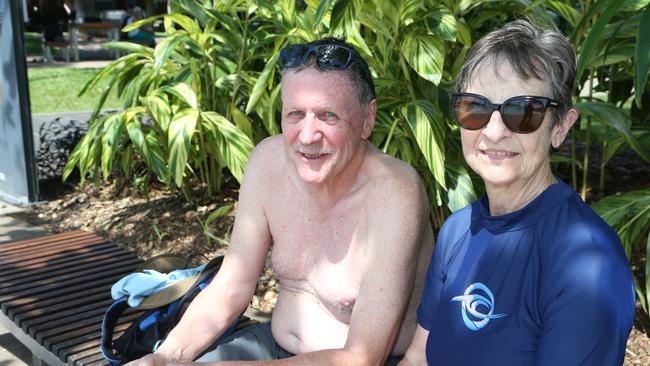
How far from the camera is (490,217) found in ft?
5.50

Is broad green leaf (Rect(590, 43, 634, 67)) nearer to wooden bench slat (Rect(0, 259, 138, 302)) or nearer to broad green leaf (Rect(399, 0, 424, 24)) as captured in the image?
broad green leaf (Rect(399, 0, 424, 24))

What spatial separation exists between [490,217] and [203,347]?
103cm

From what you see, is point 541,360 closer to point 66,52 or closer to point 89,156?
point 89,156

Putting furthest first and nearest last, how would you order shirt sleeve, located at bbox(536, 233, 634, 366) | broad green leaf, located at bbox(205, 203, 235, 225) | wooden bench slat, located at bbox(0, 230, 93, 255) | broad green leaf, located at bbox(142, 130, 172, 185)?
1. broad green leaf, located at bbox(205, 203, 235, 225)
2. broad green leaf, located at bbox(142, 130, 172, 185)
3. wooden bench slat, located at bbox(0, 230, 93, 255)
4. shirt sleeve, located at bbox(536, 233, 634, 366)

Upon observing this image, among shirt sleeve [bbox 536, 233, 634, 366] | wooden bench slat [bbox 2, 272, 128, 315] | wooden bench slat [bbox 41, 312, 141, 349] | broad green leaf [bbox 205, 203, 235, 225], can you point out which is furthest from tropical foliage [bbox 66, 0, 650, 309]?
wooden bench slat [bbox 41, 312, 141, 349]

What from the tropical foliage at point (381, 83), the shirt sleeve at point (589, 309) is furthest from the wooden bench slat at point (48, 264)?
the shirt sleeve at point (589, 309)

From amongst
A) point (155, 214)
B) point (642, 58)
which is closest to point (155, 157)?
point (155, 214)

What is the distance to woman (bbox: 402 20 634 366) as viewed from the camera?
4.68 ft

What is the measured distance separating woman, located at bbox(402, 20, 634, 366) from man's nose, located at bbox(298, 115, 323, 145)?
464mm

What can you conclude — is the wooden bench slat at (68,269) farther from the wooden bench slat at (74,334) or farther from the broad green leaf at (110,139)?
the broad green leaf at (110,139)

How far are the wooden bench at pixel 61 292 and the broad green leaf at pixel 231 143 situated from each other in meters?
0.88

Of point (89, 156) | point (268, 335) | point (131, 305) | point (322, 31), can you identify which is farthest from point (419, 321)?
point (89, 156)

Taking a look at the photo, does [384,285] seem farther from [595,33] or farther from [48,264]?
[48,264]

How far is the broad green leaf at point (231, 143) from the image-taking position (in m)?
Result: 4.25
